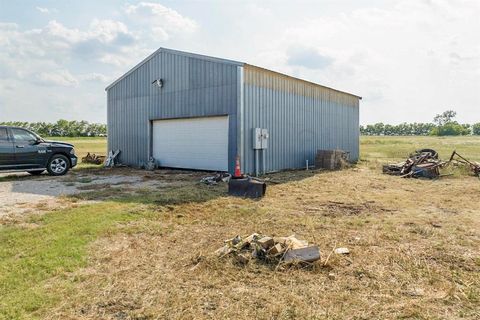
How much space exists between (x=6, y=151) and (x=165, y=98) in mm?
6134

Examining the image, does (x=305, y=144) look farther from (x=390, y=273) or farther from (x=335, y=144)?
(x=390, y=273)

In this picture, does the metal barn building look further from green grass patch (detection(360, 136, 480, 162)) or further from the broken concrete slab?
the broken concrete slab

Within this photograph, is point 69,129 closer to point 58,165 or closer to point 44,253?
point 58,165

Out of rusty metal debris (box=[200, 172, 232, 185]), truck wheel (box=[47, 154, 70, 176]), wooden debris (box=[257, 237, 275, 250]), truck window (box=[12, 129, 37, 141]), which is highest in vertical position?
truck window (box=[12, 129, 37, 141])

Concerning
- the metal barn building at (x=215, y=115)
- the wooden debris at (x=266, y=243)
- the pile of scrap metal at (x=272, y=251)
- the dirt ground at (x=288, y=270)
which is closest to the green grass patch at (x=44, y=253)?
the dirt ground at (x=288, y=270)

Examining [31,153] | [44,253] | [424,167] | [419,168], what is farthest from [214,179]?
[424,167]

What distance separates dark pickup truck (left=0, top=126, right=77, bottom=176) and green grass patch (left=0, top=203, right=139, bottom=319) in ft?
20.3

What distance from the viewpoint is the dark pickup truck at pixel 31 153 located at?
A: 11.1 metres

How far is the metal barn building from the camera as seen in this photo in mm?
12445

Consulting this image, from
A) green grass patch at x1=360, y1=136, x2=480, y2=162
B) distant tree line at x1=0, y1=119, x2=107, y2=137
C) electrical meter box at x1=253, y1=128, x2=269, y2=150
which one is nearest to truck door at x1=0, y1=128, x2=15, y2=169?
electrical meter box at x1=253, y1=128, x2=269, y2=150

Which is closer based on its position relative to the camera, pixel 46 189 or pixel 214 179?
pixel 46 189

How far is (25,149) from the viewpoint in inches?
449

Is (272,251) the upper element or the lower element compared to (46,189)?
lower

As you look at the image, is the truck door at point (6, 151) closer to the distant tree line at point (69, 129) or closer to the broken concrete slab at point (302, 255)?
the broken concrete slab at point (302, 255)
